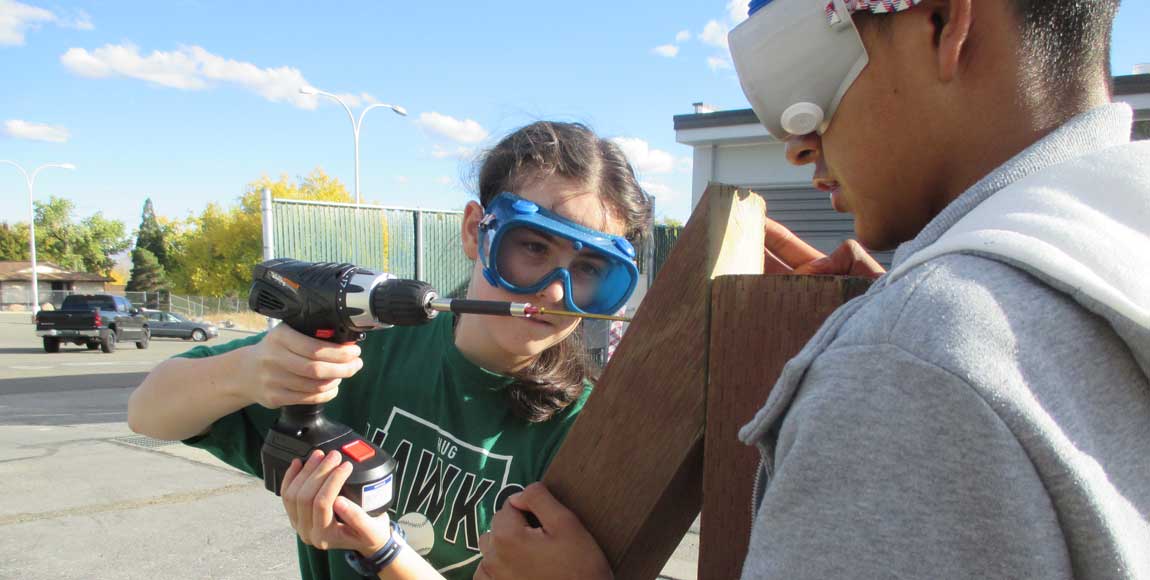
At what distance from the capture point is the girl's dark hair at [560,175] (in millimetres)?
1993

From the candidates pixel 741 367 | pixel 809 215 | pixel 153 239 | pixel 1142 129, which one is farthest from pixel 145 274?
pixel 741 367

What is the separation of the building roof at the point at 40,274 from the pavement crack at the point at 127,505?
76.1 metres

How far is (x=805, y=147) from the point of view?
3.34 feet

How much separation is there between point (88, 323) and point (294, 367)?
24902 millimetres

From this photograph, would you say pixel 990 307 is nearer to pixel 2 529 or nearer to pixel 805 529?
pixel 805 529

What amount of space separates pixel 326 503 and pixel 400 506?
0.45m

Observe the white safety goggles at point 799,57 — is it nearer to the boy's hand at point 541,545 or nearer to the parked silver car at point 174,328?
the boy's hand at point 541,545

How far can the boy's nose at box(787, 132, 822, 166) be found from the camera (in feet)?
3.32

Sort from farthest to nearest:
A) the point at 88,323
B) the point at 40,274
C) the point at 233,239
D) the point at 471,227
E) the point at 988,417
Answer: the point at 40,274
the point at 233,239
the point at 88,323
the point at 471,227
the point at 988,417

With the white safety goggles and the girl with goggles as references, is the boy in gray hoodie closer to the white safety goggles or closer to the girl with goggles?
the white safety goggles

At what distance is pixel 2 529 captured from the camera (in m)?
5.32

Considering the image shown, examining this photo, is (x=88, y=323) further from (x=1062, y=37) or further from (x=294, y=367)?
(x=1062, y=37)

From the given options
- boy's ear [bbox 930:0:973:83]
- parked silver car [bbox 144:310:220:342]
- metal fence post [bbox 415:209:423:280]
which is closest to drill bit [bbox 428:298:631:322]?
boy's ear [bbox 930:0:973:83]

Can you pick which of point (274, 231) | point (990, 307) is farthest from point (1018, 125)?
point (274, 231)
